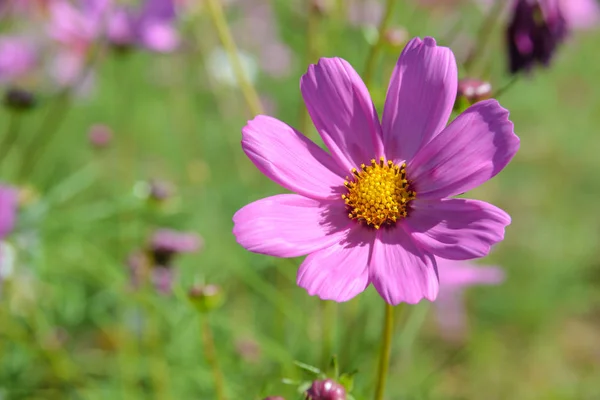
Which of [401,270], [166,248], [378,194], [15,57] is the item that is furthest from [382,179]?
[15,57]

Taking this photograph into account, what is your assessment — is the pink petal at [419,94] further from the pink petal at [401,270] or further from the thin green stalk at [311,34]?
the thin green stalk at [311,34]

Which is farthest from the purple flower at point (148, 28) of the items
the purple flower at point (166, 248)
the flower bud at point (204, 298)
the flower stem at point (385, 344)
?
the flower stem at point (385, 344)

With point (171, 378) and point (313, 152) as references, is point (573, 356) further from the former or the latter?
point (313, 152)

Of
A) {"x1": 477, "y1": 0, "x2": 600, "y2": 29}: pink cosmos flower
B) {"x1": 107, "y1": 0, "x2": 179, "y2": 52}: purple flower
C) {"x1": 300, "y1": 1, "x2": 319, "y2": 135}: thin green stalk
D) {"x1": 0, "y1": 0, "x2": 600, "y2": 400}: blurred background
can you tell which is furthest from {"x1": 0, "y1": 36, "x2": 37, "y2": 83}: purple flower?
{"x1": 477, "y1": 0, "x2": 600, "y2": 29}: pink cosmos flower

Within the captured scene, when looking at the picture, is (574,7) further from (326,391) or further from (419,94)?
(326,391)

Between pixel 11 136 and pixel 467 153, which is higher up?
pixel 11 136

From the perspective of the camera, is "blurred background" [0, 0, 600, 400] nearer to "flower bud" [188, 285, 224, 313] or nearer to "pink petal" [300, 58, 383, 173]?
"flower bud" [188, 285, 224, 313]
